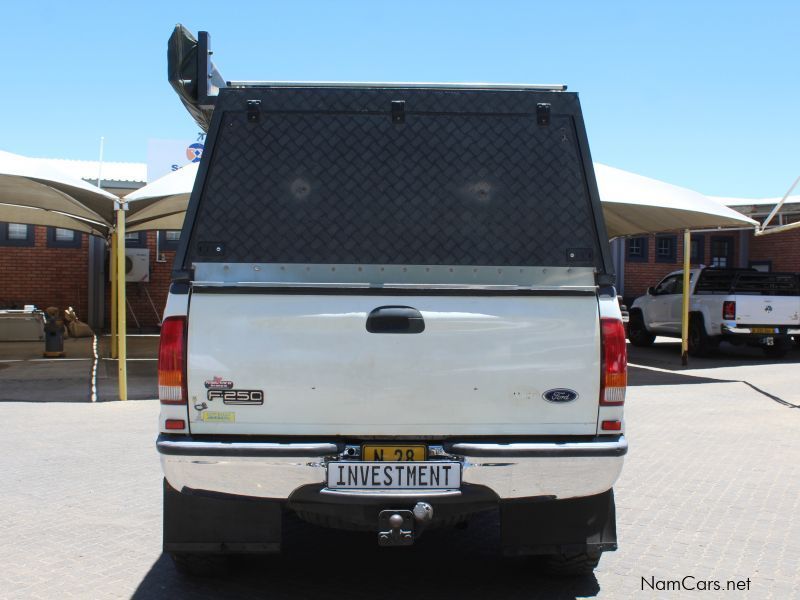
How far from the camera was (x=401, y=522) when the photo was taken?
3.40 meters

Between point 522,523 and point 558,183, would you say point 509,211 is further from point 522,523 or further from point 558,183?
point 522,523

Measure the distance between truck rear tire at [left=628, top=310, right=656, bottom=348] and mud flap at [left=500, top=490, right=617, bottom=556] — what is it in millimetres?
16960

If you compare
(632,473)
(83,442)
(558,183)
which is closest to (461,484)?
(558,183)

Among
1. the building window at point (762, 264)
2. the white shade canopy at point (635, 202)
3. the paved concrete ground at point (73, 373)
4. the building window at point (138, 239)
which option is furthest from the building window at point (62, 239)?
the building window at point (762, 264)

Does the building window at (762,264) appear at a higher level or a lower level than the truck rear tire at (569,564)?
higher

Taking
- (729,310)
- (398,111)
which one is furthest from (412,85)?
(729,310)

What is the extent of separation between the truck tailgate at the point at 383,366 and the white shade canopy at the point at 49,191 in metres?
7.67

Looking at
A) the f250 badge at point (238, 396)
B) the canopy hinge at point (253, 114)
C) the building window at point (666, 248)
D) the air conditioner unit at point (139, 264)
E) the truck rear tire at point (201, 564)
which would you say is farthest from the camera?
the building window at point (666, 248)

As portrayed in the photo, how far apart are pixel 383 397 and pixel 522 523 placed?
86 cm

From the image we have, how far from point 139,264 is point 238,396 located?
755 inches

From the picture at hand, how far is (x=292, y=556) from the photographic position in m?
4.68

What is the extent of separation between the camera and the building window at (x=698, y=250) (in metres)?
26.7

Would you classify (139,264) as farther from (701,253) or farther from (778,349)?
(701,253)

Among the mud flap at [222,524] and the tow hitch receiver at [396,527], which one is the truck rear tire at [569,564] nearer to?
the tow hitch receiver at [396,527]
